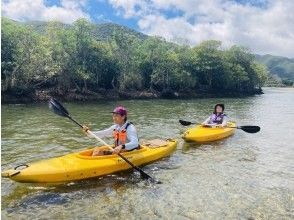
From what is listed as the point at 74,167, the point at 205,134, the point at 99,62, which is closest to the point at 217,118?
→ the point at 205,134

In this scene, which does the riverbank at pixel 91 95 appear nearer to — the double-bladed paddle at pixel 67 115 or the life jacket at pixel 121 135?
the double-bladed paddle at pixel 67 115

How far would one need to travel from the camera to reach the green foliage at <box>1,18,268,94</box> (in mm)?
36781

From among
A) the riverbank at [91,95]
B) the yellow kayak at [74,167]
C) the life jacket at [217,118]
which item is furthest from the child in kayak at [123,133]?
the riverbank at [91,95]

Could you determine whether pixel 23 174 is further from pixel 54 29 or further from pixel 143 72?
pixel 143 72

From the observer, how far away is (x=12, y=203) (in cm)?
749

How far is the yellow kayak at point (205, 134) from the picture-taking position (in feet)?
45.6

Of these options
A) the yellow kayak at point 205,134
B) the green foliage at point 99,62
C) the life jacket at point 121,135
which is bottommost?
the yellow kayak at point 205,134

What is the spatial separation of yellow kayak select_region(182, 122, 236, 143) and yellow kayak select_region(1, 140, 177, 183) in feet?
11.3

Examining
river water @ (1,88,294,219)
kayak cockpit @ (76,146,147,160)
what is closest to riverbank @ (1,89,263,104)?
river water @ (1,88,294,219)

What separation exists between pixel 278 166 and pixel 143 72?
4425cm

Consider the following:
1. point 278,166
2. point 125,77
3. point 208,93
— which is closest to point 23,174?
point 278,166

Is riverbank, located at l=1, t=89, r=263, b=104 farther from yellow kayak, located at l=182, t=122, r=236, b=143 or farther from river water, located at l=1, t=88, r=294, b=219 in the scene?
yellow kayak, located at l=182, t=122, r=236, b=143

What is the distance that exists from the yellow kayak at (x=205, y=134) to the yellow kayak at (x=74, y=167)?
136 inches

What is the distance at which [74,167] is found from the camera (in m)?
8.64
